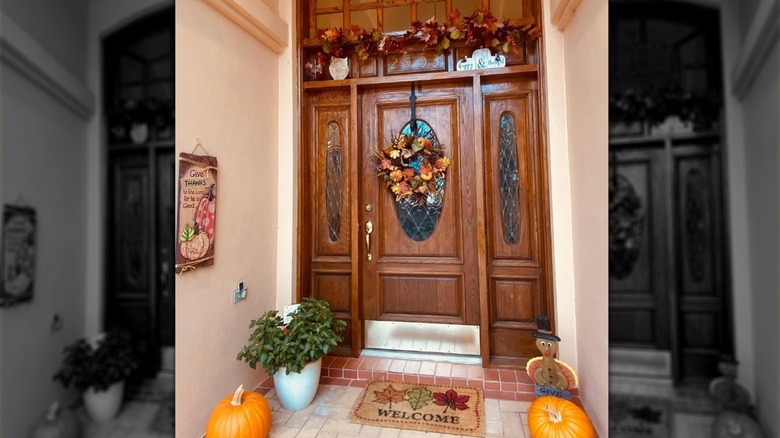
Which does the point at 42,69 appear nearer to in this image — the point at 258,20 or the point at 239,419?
the point at 239,419

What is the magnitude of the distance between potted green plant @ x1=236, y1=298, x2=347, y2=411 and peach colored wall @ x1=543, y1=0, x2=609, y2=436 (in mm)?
1434

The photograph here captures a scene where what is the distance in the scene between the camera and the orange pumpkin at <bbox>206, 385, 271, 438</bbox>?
5.22ft

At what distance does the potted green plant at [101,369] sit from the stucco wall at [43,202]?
0.02 meters

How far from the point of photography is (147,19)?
49cm

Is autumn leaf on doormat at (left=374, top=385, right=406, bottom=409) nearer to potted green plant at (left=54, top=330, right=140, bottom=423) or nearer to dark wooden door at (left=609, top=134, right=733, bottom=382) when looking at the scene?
dark wooden door at (left=609, top=134, right=733, bottom=382)

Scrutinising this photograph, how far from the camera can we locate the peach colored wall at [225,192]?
1.64 m

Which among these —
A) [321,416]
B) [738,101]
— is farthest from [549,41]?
[321,416]

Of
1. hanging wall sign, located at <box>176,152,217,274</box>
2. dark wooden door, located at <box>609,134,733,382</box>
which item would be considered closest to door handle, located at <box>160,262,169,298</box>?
dark wooden door, located at <box>609,134,733,382</box>

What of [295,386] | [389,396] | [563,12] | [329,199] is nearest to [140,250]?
[295,386]

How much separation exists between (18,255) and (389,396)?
207 centimetres

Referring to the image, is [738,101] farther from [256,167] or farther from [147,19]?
[256,167]

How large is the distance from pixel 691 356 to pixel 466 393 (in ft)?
5.41

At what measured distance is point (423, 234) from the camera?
2.58 m

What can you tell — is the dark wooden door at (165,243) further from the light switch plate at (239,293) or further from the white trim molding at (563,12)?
the white trim molding at (563,12)
